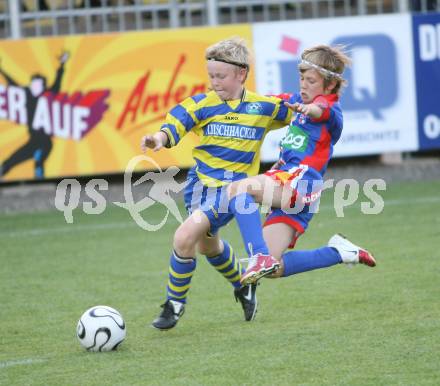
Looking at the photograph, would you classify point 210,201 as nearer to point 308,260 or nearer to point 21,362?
point 308,260

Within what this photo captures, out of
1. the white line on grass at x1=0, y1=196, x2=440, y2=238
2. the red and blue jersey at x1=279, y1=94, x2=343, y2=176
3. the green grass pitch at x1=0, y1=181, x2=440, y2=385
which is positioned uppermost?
the red and blue jersey at x1=279, y1=94, x2=343, y2=176

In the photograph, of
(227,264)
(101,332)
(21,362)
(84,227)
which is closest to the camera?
(21,362)

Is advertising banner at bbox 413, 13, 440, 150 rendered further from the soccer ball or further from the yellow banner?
the soccer ball

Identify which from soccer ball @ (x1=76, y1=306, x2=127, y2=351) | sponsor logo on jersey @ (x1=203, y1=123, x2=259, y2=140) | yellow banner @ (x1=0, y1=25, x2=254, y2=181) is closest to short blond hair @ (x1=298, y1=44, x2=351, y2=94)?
sponsor logo on jersey @ (x1=203, y1=123, x2=259, y2=140)

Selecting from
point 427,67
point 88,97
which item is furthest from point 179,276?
point 427,67

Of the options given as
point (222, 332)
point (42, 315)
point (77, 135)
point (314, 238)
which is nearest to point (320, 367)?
point (222, 332)

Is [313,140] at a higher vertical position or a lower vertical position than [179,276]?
higher

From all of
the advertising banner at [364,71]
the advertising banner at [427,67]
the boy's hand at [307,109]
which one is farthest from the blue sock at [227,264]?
the advertising banner at [427,67]

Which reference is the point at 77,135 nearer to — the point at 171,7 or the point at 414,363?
the point at 171,7

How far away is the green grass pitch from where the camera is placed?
4617mm

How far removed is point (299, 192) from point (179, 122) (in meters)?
0.77

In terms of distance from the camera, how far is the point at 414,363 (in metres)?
4.58

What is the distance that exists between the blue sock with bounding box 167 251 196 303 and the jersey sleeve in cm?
65

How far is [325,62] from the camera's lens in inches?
223
